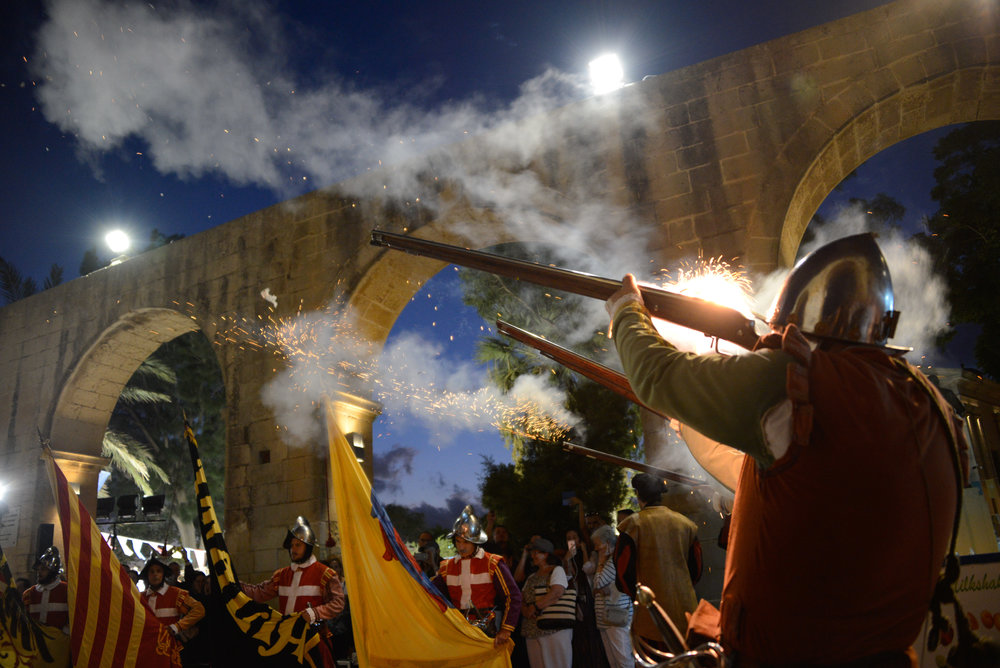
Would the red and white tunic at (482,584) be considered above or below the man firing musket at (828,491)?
below

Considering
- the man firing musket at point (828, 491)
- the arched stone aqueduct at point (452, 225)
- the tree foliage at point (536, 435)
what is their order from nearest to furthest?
the man firing musket at point (828, 491), the arched stone aqueduct at point (452, 225), the tree foliage at point (536, 435)

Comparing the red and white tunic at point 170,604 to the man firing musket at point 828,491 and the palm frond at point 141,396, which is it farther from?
the palm frond at point 141,396

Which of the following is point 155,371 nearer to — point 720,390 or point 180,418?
point 180,418

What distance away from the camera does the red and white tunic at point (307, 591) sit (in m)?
5.24

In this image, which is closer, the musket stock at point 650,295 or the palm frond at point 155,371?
the musket stock at point 650,295

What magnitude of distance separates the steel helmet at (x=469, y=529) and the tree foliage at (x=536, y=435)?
364 inches

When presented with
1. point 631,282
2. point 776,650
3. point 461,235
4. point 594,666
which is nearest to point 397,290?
point 461,235

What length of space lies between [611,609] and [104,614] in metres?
4.12

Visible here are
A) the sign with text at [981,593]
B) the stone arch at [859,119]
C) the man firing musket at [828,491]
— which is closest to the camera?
the man firing musket at [828,491]

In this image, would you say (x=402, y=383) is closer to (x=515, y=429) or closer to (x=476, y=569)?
(x=476, y=569)

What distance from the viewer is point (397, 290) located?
902cm

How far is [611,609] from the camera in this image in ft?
18.7

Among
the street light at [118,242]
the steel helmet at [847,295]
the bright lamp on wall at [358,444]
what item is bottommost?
the steel helmet at [847,295]

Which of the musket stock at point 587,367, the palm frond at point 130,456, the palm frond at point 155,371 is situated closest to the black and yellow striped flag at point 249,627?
the musket stock at point 587,367
